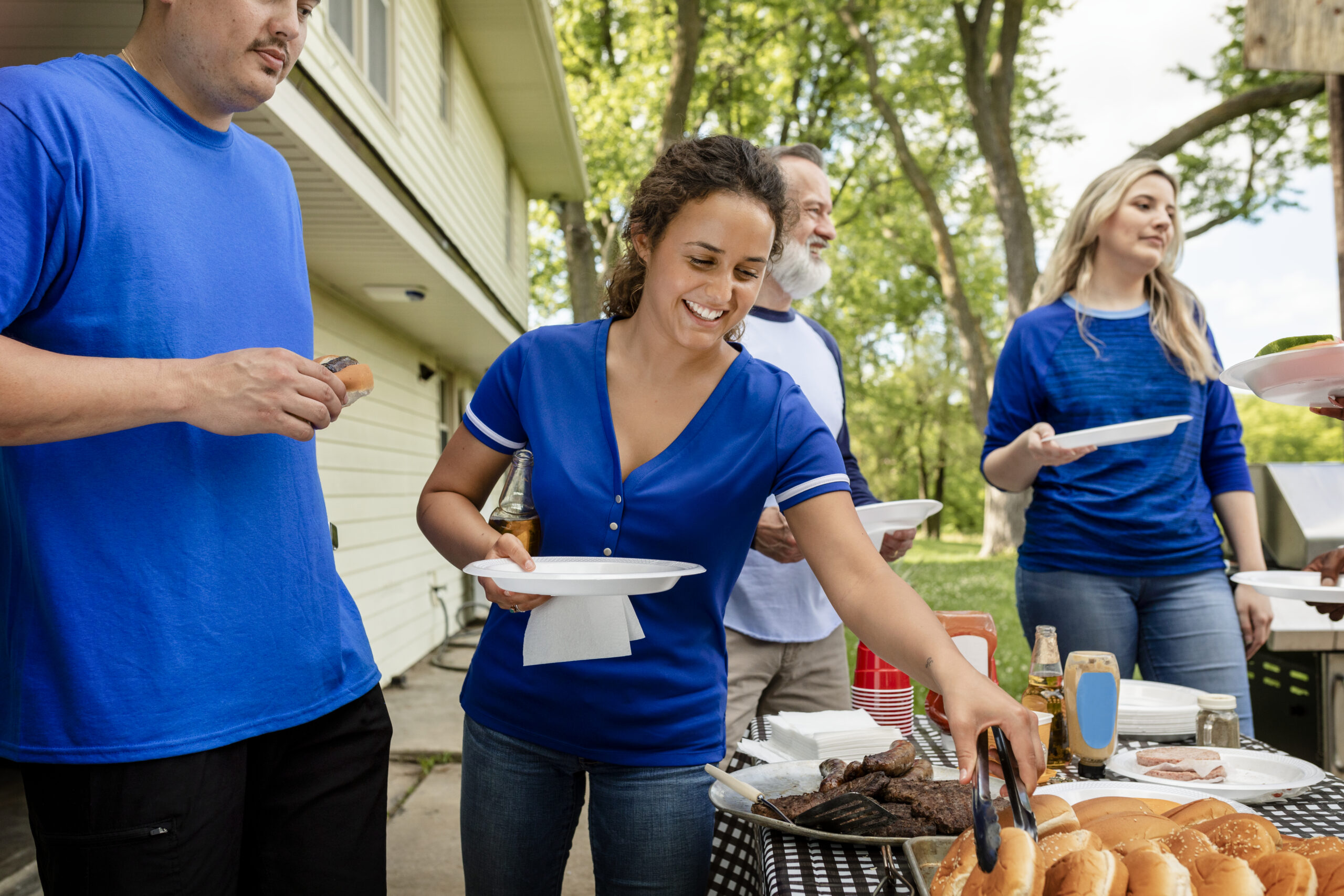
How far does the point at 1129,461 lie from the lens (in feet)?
10.2

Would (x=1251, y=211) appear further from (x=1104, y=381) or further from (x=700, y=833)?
(x=700, y=833)

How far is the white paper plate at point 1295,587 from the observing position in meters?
2.07

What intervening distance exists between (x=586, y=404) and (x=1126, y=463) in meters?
1.92

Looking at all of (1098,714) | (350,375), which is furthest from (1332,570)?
(350,375)

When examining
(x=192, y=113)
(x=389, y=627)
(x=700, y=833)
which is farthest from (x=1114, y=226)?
(x=389, y=627)

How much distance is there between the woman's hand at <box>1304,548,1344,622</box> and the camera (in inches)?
90.4

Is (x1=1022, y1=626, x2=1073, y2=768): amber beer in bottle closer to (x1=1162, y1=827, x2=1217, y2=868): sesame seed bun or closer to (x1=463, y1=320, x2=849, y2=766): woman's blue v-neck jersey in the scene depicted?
(x1=463, y1=320, x2=849, y2=766): woman's blue v-neck jersey

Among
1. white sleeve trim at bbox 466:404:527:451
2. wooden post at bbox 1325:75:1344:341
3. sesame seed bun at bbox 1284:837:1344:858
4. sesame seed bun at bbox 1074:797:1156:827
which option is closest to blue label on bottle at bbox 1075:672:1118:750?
sesame seed bun at bbox 1074:797:1156:827

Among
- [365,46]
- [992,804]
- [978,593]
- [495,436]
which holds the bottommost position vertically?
[978,593]

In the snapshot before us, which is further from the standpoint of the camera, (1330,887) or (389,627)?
(389,627)

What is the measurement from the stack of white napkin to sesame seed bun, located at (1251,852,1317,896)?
3.05 feet

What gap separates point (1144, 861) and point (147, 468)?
1616mm

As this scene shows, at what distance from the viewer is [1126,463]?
10.1 ft

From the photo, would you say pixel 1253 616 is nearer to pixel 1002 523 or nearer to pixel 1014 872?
pixel 1014 872
